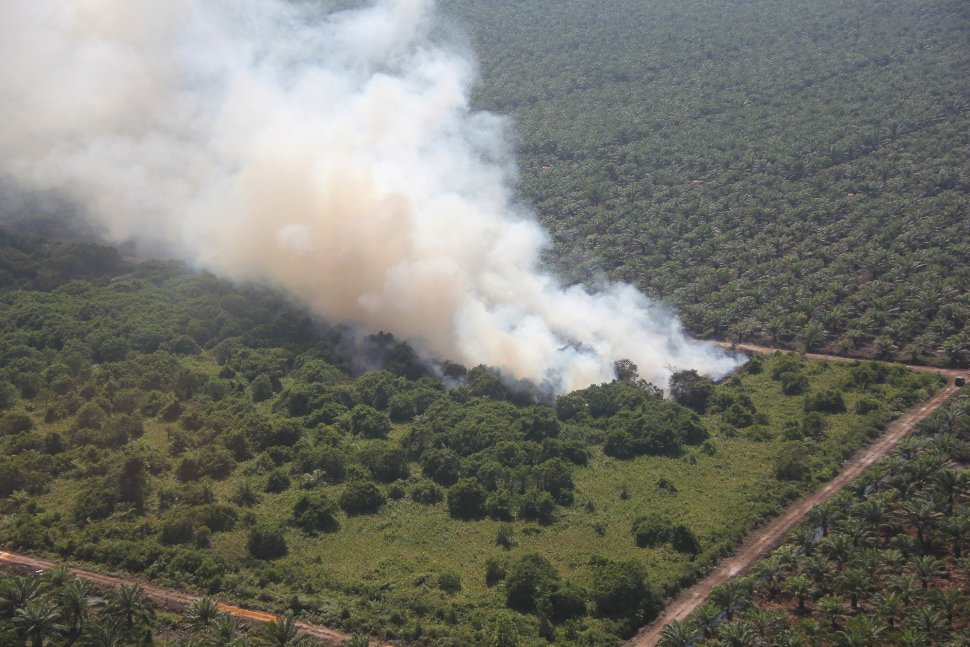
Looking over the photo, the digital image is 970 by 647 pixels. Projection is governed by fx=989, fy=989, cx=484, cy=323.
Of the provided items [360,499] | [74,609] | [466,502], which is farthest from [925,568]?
[74,609]

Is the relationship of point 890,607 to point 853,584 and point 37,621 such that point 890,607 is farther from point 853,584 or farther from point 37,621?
point 37,621

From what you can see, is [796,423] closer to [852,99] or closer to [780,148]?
[780,148]

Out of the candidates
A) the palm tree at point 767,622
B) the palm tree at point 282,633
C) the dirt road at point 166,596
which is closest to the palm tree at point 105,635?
the dirt road at point 166,596

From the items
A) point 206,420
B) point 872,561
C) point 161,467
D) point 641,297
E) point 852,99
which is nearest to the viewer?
point 872,561

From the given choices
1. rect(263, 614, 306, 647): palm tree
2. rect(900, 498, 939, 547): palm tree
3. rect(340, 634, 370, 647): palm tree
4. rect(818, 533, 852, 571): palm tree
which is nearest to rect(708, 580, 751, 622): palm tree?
rect(818, 533, 852, 571): palm tree

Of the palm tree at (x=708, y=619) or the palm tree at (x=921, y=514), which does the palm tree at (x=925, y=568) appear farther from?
the palm tree at (x=708, y=619)

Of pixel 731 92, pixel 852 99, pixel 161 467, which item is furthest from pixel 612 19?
pixel 161 467

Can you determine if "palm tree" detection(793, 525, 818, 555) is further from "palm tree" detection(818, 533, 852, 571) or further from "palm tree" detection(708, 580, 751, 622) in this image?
"palm tree" detection(708, 580, 751, 622)
